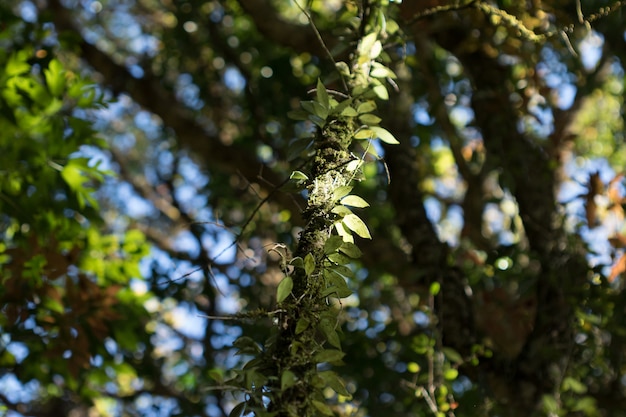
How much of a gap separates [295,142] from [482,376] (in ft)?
5.19

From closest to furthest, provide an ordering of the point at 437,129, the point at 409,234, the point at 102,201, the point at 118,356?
the point at 409,234, the point at 118,356, the point at 437,129, the point at 102,201

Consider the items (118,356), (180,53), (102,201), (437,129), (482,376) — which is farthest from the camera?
(102,201)

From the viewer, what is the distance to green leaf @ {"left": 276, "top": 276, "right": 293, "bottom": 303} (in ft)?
4.58

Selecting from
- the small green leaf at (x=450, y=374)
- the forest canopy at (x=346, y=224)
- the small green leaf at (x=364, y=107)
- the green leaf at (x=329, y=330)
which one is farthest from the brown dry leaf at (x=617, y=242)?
the green leaf at (x=329, y=330)

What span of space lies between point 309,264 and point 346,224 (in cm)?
16

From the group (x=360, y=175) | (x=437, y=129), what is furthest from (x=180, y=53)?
(x=360, y=175)

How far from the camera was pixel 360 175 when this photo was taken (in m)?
1.63

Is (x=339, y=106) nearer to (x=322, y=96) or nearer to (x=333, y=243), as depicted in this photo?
(x=322, y=96)

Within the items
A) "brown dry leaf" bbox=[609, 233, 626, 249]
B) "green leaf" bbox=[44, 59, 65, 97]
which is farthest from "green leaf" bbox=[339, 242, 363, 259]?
"brown dry leaf" bbox=[609, 233, 626, 249]

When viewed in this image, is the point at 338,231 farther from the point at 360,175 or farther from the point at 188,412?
the point at 188,412

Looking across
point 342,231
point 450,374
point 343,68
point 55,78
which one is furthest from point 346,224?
point 55,78

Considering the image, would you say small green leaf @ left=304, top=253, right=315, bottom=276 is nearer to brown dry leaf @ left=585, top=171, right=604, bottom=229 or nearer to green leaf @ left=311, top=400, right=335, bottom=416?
green leaf @ left=311, top=400, right=335, bottom=416

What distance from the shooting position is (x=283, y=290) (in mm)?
1405

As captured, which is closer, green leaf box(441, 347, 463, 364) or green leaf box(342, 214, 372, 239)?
green leaf box(342, 214, 372, 239)
